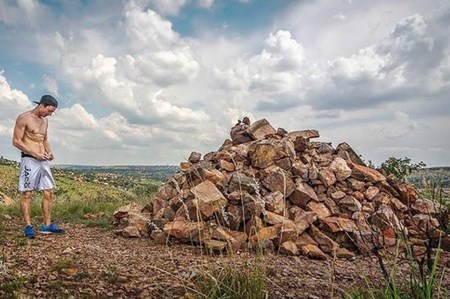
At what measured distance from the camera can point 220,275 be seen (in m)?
4.19

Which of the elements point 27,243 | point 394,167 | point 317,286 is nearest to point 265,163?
point 317,286

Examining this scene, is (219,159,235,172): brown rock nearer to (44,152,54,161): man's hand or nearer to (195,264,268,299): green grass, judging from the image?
(44,152,54,161): man's hand

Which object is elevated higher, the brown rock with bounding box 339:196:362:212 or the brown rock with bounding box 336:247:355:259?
the brown rock with bounding box 339:196:362:212

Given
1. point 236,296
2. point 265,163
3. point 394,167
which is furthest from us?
point 394,167

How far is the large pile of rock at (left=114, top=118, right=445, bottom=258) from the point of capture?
671 centimetres

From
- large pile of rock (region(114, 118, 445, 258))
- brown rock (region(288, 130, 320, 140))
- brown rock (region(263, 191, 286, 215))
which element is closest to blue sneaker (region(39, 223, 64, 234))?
large pile of rock (region(114, 118, 445, 258))

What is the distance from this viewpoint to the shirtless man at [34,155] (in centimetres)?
705

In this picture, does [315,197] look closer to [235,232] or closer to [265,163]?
[265,163]

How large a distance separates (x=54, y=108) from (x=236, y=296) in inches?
191

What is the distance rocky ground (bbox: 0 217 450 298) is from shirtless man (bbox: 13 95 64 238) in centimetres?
63

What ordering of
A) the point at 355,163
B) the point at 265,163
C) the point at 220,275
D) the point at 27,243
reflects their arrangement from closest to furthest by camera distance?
the point at 220,275
the point at 27,243
the point at 265,163
the point at 355,163

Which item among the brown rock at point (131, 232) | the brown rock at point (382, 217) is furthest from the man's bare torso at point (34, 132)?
the brown rock at point (382, 217)

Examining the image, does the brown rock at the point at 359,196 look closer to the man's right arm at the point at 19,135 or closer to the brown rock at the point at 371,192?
the brown rock at the point at 371,192

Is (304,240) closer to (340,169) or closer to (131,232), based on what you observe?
(340,169)
